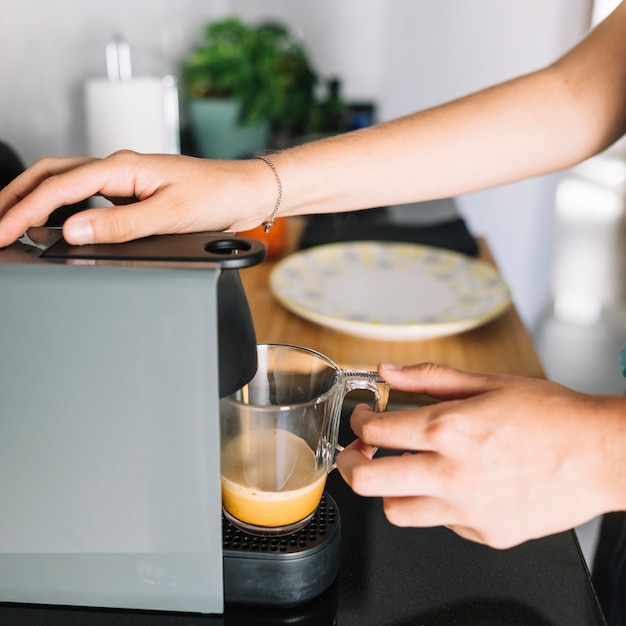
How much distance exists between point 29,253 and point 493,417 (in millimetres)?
362

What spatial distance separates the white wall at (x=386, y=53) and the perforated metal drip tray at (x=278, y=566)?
0.96m

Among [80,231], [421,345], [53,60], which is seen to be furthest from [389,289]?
[80,231]

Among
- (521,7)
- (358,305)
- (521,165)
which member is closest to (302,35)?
(521,7)

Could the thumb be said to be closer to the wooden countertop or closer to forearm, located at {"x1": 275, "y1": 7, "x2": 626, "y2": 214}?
forearm, located at {"x1": 275, "y1": 7, "x2": 626, "y2": 214}

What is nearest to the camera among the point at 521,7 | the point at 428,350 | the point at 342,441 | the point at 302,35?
the point at 342,441

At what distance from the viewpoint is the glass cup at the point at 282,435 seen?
56 cm

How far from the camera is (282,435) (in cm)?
57

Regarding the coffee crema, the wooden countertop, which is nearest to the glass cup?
the coffee crema

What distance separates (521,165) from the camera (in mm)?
969

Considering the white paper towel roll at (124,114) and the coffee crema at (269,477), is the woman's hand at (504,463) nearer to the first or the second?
the coffee crema at (269,477)

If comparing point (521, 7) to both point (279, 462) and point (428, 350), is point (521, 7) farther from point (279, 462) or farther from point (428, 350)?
point (279, 462)

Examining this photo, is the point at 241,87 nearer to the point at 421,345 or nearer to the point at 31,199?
the point at 421,345

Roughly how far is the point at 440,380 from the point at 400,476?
0.09 metres

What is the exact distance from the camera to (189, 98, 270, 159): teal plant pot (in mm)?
1918
